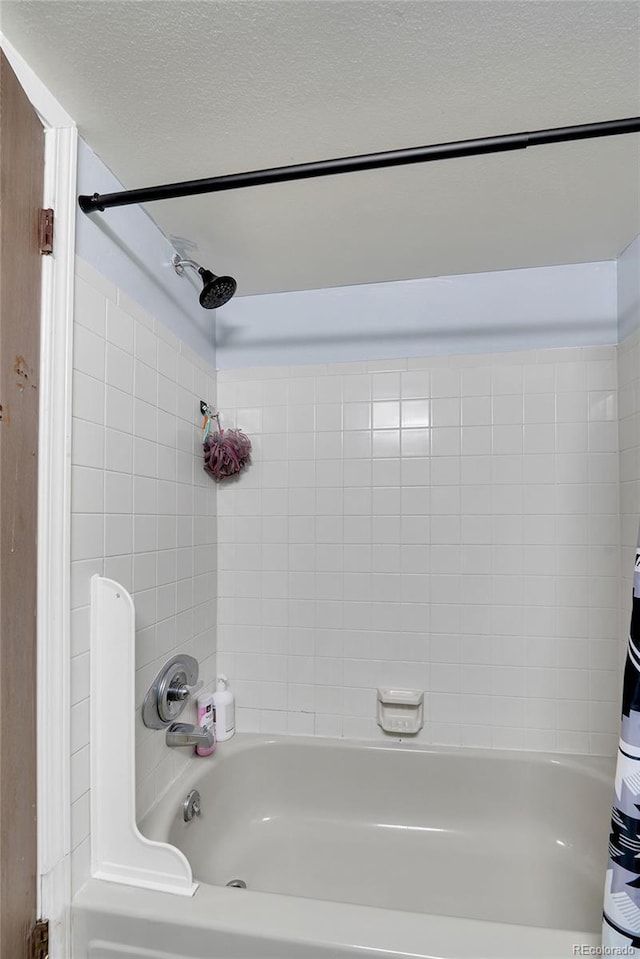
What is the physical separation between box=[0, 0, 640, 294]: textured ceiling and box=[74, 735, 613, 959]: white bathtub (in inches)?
66.8

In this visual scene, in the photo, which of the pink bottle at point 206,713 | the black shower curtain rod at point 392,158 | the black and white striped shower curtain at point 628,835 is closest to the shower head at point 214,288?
the black shower curtain rod at point 392,158

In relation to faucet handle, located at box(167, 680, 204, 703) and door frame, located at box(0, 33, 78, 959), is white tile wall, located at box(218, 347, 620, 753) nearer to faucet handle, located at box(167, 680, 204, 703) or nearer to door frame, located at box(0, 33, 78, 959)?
faucet handle, located at box(167, 680, 204, 703)

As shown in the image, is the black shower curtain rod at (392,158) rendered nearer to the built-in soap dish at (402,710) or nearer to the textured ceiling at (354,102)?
the textured ceiling at (354,102)

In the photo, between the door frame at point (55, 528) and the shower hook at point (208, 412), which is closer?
the door frame at point (55, 528)

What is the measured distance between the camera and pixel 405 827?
1735 mm

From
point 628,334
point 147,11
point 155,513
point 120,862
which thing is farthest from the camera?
point 628,334

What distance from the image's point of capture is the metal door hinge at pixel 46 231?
0.98 meters

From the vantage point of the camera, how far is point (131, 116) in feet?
3.55

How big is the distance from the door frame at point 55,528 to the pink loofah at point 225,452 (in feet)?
2.49

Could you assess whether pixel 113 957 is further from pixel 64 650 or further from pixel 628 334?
pixel 628 334

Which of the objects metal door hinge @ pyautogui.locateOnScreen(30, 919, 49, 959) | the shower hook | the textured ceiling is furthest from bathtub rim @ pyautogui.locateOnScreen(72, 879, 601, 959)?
the textured ceiling

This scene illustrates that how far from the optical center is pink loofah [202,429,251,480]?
178 centimetres

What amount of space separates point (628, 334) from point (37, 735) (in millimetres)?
1928

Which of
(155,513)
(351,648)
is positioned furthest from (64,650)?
(351,648)
